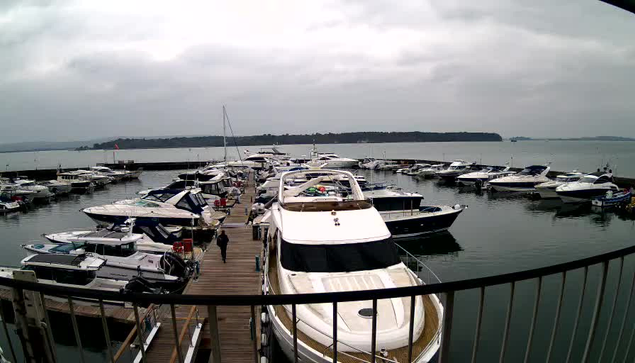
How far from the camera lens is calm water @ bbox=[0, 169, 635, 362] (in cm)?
1061

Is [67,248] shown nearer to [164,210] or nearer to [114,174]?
[164,210]

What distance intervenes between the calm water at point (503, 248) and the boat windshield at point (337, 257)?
4.29m

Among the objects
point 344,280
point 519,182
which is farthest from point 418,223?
point 519,182

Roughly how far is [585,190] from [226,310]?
112ft

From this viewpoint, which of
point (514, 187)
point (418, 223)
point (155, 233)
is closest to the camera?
point (155, 233)

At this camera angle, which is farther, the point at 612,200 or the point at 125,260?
the point at 612,200

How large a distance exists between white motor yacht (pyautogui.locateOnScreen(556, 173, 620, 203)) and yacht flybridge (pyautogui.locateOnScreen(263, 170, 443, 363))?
2973cm

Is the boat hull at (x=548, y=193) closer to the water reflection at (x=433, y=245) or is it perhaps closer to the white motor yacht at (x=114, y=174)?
the water reflection at (x=433, y=245)

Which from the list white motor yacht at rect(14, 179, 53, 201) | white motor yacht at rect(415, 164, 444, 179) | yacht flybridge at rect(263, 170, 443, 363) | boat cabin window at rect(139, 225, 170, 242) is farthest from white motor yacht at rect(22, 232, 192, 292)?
white motor yacht at rect(415, 164, 444, 179)

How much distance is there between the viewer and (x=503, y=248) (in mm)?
19500

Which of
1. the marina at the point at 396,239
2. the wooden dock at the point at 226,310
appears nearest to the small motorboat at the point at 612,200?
the marina at the point at 396,239

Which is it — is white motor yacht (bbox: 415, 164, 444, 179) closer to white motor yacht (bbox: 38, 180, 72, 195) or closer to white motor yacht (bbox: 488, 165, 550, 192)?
white motor yacht (bbox: 488, 165, 550, 192)

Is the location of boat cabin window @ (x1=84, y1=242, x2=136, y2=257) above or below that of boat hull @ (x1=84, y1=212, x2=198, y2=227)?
above

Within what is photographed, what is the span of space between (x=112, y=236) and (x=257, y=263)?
20.1ft
